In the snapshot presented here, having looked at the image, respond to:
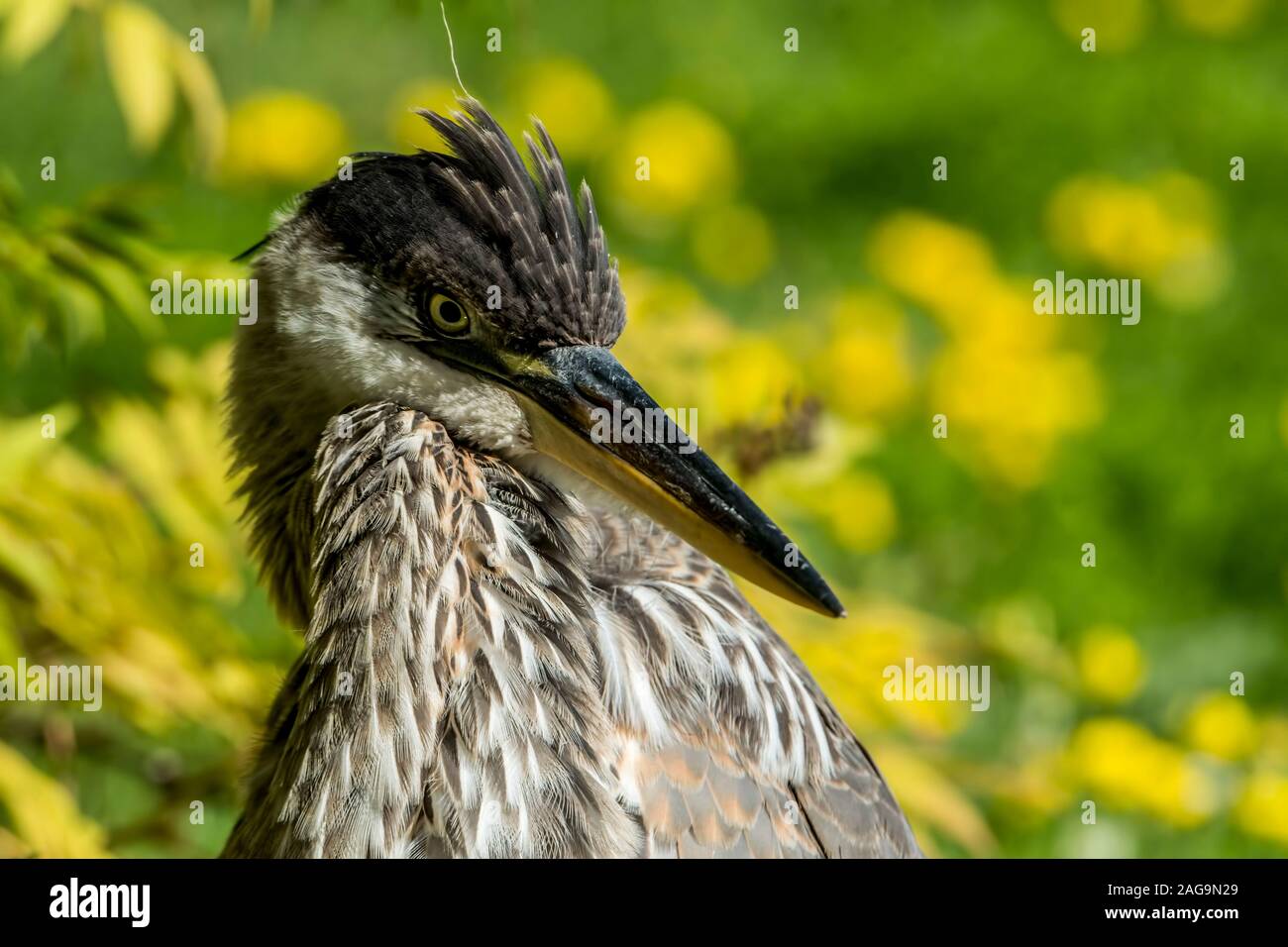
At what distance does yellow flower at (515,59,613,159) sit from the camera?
5.46m

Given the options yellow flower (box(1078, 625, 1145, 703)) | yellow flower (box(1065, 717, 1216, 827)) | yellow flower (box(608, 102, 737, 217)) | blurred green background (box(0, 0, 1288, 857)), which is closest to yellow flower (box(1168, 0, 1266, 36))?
blurred green background (box(0, 0, 1288, 857))

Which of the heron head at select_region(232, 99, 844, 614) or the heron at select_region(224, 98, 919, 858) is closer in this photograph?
the heron at select_region(224, 98, 919, 858)

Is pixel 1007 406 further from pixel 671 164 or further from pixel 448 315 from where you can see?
pixel 448 315

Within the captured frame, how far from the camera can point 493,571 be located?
2.19 metres

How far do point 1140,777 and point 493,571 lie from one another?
74.1 inches

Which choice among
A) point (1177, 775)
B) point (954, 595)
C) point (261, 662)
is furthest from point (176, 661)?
point (954, 595)

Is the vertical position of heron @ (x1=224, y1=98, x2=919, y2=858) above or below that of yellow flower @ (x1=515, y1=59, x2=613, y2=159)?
below

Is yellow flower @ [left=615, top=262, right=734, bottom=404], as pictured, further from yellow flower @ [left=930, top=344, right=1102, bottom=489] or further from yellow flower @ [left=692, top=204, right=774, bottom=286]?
yellow flower @ [left=692, top=204, right=774, bottom=286]

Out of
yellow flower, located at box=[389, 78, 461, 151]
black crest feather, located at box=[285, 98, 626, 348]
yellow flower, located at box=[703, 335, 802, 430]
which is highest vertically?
yellow flower, located at box=[389, 78, 461, 151]

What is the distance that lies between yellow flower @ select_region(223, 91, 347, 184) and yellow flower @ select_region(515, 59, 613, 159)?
2.47ft

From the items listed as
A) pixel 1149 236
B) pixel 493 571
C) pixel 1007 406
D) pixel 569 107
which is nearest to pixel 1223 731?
pixel 1007 406

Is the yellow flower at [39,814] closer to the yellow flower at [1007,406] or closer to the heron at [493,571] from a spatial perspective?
the heron at [493,571]

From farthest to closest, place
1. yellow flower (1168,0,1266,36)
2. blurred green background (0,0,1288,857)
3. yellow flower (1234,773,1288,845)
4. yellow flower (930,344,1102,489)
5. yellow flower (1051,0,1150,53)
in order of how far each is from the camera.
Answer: yellow flower (1168,0,1266,36)
yellow flower (1051,0,1150,53)
yellow flower (930,344,1102,489)
yellow flower (1234,773,1288,845)
blurred green background (0,0,1288,857)

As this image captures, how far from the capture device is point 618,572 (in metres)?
2.43
